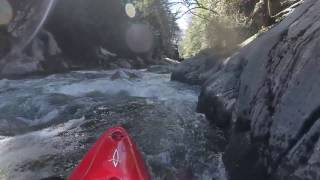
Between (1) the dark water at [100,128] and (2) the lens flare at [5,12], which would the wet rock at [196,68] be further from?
(2) the lens flare at [5,12]

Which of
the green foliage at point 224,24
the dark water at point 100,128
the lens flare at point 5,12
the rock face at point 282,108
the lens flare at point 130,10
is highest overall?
the lens flare at point 130,10

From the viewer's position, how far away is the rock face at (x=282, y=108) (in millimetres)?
3350

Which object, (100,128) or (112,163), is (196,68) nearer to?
(100,128)

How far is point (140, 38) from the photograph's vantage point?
3472 centimetres

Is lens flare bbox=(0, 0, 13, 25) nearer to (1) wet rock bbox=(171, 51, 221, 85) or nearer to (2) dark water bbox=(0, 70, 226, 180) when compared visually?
(2) dark water bbox=(0, 70, 226, 180)

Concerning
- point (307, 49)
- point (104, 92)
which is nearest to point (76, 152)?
point (307, 49)

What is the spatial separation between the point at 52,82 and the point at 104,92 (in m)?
3.24

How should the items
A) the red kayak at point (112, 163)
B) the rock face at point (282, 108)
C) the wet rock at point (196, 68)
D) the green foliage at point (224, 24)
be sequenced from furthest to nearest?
the green foliage at point (224, 24)
the wet rock at point (196, 68)
the red kayak at point (112, 163)
the rock face at point (282, 108)

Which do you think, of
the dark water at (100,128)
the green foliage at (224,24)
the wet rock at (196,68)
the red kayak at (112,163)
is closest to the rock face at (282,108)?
the dark water at (100,128)

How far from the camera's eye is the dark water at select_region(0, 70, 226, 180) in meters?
5.52

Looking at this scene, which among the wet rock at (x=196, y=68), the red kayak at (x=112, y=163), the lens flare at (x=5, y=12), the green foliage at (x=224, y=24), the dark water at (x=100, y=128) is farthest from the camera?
the lens flare at (x=5, y=12)

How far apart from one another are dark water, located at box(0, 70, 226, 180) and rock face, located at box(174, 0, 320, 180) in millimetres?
852

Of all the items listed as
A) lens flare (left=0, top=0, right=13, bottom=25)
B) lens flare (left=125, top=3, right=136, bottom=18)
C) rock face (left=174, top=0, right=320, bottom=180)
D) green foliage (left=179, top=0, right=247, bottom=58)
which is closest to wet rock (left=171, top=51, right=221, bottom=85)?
green foliage (left=179, top=0, right=247, bottom=58)

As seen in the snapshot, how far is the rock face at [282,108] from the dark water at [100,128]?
852mm
